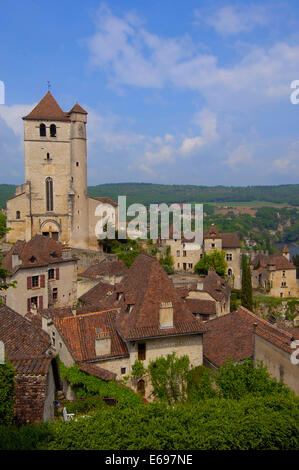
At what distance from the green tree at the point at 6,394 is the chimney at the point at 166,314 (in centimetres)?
1078

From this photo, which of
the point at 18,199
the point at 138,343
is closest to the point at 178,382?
the point at 138,343

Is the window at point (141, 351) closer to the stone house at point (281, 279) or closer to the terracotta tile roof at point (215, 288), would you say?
the terracotta tile roof at point (215, 288)

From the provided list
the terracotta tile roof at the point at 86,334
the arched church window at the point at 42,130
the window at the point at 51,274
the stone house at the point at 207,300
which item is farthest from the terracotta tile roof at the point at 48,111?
the terracotta tile roof at the point at 86,334

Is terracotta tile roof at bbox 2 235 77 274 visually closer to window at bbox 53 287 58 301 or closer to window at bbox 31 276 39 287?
window at bbox 31 276 39 287

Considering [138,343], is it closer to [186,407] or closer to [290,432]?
[186,407]

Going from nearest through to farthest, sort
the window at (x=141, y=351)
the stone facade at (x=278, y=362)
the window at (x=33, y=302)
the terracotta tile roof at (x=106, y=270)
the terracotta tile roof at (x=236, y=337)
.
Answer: the stone facade at (x=278, y=362), the terracotta tile roof at (x=236, y=337), the window at (x=141, y=351), the window at (x=33, y=302), the terracotta tile roof at (x=106, y=270)

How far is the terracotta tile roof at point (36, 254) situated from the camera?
34.1 meters

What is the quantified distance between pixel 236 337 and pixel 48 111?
45741 millimetres

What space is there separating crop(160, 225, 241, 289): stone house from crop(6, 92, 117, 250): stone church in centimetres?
1301

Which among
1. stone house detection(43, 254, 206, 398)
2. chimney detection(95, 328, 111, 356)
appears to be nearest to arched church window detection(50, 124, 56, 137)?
stone house detection(43, 254, 206, 398)

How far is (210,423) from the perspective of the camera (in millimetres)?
11945

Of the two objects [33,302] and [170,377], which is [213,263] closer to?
[33,302]

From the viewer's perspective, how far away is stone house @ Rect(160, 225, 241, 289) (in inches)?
2388

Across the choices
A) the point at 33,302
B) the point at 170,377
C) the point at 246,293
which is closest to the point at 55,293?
the point at 33,302
